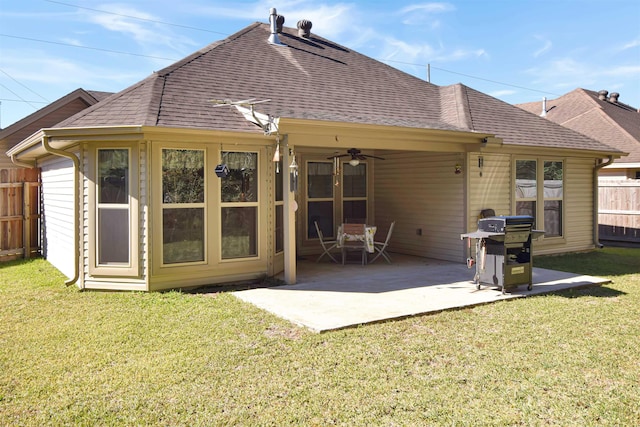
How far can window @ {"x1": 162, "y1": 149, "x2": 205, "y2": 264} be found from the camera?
23.0ft

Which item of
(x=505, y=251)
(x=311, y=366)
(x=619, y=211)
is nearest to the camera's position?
(x=311, y=366)

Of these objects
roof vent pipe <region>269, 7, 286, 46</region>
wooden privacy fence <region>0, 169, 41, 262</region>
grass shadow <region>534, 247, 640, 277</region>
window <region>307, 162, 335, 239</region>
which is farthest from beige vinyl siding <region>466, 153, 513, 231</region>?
wooden privacy fence <region>0, 169, 41, 262</region>

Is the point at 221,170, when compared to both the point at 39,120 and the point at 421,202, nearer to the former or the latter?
the point at 421,202

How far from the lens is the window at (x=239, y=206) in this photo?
293 inches

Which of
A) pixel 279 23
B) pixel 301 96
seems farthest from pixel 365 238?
pixel 279 23

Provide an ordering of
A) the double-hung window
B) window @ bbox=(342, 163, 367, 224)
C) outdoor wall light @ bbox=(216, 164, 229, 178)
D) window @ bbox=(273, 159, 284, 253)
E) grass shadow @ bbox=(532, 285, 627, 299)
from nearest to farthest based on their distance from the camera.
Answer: grass shadow @ bbox=(532, 285, 627, 299), the double-hung window, outdoor wall light @ bbox=(216, 164, 229, 178), window @ bbox=(273, 159, 284, 253), window @ bbox=(342, 163, 367, 224)

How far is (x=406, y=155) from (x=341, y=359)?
700 centimetres

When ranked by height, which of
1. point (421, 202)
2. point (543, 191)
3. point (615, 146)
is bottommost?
point (421, 202)

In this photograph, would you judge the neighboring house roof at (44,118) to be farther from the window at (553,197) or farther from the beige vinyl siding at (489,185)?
the window at (553,197)

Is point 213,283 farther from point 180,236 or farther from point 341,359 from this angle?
point 341,359

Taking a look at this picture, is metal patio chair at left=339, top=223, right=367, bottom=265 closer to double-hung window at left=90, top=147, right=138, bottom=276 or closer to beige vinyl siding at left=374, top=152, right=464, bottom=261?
beige vinyl siding at left=374, top=152, right=464, bottom=261

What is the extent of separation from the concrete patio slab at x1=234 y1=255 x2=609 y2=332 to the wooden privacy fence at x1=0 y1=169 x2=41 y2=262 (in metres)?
6.55

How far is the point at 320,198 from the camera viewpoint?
1070cm

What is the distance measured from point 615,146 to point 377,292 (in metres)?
13.4
